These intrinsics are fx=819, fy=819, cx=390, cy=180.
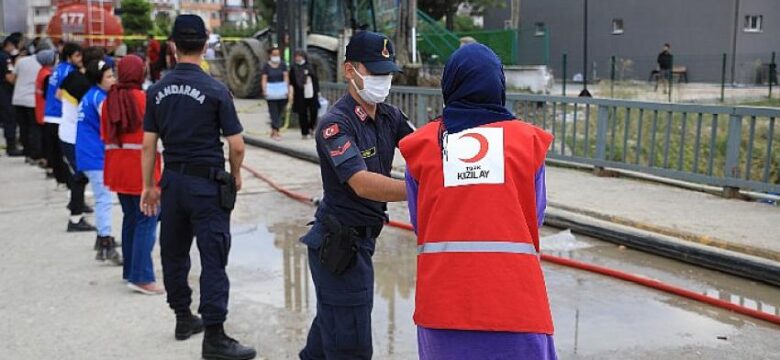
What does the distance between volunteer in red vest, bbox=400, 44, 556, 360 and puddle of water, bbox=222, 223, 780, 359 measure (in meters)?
2.11

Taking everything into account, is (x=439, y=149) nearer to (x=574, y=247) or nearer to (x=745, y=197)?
(x=574, y=247)

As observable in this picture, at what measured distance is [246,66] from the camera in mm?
22688

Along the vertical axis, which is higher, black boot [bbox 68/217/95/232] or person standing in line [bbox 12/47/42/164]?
person standing in line [bbox 12/47/42/164]

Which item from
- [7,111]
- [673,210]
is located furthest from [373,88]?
[7,111]

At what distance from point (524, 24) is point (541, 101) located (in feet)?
94.8

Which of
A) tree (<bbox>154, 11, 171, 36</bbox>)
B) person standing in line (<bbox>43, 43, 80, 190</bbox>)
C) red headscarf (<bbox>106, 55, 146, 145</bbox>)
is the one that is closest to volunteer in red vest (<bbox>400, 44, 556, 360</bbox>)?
red headscarf (<bbox>106, 55, 146, 145</bbox>)

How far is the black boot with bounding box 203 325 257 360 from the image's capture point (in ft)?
14.8

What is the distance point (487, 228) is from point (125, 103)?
377 cm

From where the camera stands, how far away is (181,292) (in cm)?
485

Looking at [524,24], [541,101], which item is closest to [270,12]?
[524,24]

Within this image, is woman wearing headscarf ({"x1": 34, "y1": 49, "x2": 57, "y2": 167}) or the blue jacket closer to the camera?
the blue jacket

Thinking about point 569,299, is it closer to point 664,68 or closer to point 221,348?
point 221,348

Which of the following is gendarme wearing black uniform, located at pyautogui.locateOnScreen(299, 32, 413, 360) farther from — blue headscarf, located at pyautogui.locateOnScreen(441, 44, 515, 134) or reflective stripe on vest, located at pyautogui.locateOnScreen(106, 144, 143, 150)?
reflective stripe on vest, located at pyautogui.locateOnScreen(106, 144, 143, 150)

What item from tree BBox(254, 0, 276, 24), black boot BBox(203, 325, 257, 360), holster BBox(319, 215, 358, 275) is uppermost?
tree BBox(254, 0, 276, 24)
